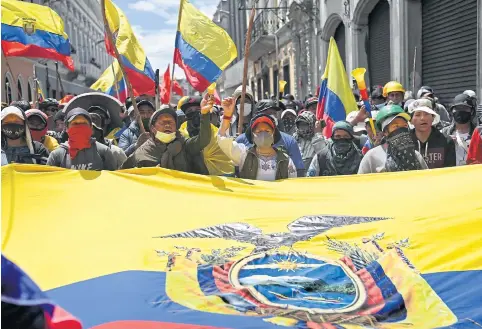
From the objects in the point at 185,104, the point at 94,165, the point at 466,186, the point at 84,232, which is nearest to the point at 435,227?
the point at 466,186

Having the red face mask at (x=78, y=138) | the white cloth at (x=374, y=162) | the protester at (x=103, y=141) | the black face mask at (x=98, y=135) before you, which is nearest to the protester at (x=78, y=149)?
the red face mask at (x=78, y=138)

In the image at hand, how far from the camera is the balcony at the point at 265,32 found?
2738 centimetres

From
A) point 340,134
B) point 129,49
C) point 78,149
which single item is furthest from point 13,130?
point 129,49

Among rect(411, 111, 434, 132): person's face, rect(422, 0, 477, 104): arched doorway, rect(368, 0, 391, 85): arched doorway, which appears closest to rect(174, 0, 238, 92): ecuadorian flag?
rect(411, 111, 434, 132): person's face

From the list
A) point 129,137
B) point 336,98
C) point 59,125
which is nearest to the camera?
point 129,137

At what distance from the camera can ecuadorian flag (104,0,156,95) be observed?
777 cm

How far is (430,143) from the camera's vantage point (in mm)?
4836

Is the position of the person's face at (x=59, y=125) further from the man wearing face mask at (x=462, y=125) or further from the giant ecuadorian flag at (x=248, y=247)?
the man wearing face mask at (x=462, y=125)

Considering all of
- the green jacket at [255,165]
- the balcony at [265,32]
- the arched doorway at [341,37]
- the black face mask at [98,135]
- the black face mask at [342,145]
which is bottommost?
the green jacket at [255,165]

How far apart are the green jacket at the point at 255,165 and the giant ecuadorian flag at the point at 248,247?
166 millimetres

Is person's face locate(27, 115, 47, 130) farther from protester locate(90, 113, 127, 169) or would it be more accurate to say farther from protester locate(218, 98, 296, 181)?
protester locate(218, 98, 296, 181)

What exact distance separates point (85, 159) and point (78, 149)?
0.10 metres

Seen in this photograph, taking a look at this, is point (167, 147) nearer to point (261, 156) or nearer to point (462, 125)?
point (261, 156)

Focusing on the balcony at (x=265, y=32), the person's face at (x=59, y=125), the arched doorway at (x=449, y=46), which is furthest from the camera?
the balcony at (x=265, y=32)
